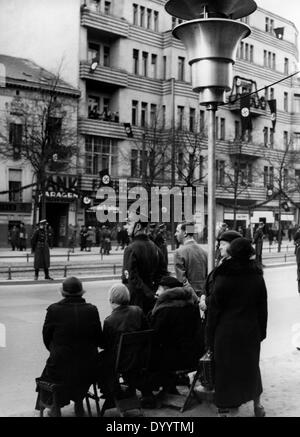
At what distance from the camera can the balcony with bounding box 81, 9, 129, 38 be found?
143 ft

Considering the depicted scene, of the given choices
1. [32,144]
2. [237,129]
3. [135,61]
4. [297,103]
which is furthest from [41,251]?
[297,103]

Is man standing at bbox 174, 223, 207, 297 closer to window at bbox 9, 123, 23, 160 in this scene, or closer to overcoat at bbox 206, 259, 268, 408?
overcoat at bbox 206, 259, 268, 408

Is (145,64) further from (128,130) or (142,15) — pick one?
(128,130)

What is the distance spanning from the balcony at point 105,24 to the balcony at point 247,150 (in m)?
13.3

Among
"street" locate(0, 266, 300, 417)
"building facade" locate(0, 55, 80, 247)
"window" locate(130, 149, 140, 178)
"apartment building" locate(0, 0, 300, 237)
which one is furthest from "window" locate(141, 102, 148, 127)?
"street" locate(0, 266, 300, 417)

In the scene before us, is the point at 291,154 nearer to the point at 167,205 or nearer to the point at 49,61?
the point at 167,205

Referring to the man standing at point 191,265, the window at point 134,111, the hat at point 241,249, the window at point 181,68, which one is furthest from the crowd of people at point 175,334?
the window at point 181,68

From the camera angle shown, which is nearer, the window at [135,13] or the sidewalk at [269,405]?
the sidewalk at [269,405]

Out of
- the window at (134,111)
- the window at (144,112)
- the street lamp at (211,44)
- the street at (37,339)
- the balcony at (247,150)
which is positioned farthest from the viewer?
the balcony at (247,150)

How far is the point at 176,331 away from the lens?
5816 millimetres

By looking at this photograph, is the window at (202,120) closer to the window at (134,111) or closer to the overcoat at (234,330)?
the window at (134,111)

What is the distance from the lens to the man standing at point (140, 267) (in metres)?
6.86
